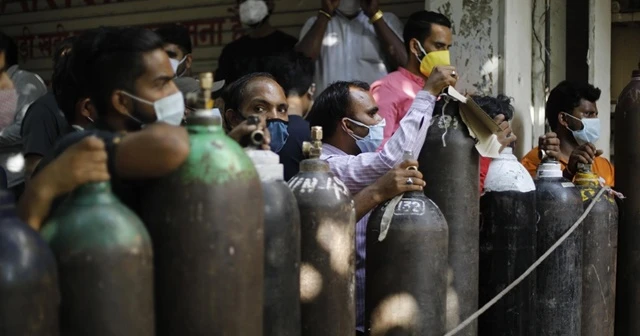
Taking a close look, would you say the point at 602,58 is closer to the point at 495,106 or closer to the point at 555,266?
the point at 495,106

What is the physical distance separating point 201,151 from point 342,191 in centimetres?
91

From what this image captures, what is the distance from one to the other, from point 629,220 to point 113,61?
3381 mm

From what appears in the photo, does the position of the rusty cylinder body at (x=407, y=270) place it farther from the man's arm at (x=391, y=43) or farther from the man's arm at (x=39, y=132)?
the man's arm at (x=391, y=43)

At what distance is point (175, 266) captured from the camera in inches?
87.7

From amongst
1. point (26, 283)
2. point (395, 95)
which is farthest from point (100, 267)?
point (395, 95)

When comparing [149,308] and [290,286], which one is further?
[290,286]

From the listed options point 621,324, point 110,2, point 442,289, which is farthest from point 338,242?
point 110,2

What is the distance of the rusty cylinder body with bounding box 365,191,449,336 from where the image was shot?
3.41 m

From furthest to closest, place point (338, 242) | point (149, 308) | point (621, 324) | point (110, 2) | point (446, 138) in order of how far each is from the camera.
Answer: point (110, 2), point (621, 324), point (446, 138), point (338, 242), point (149, 308)

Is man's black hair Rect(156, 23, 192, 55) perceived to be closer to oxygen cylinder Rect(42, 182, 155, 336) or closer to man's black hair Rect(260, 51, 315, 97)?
man's black hair Rect(260, 51, 315, 97)

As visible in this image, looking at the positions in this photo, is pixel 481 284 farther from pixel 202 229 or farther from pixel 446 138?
pixel 202 229

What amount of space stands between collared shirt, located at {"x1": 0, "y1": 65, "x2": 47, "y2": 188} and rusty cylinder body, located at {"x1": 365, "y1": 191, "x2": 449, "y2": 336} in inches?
98.9

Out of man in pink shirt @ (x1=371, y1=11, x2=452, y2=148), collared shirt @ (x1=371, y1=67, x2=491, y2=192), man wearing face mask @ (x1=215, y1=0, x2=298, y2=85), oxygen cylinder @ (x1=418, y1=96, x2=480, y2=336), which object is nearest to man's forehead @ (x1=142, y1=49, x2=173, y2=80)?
oxygen cylinder @ (x1=418, y1=96, x2=480, y2=336)

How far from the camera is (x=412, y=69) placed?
5.81 meters
